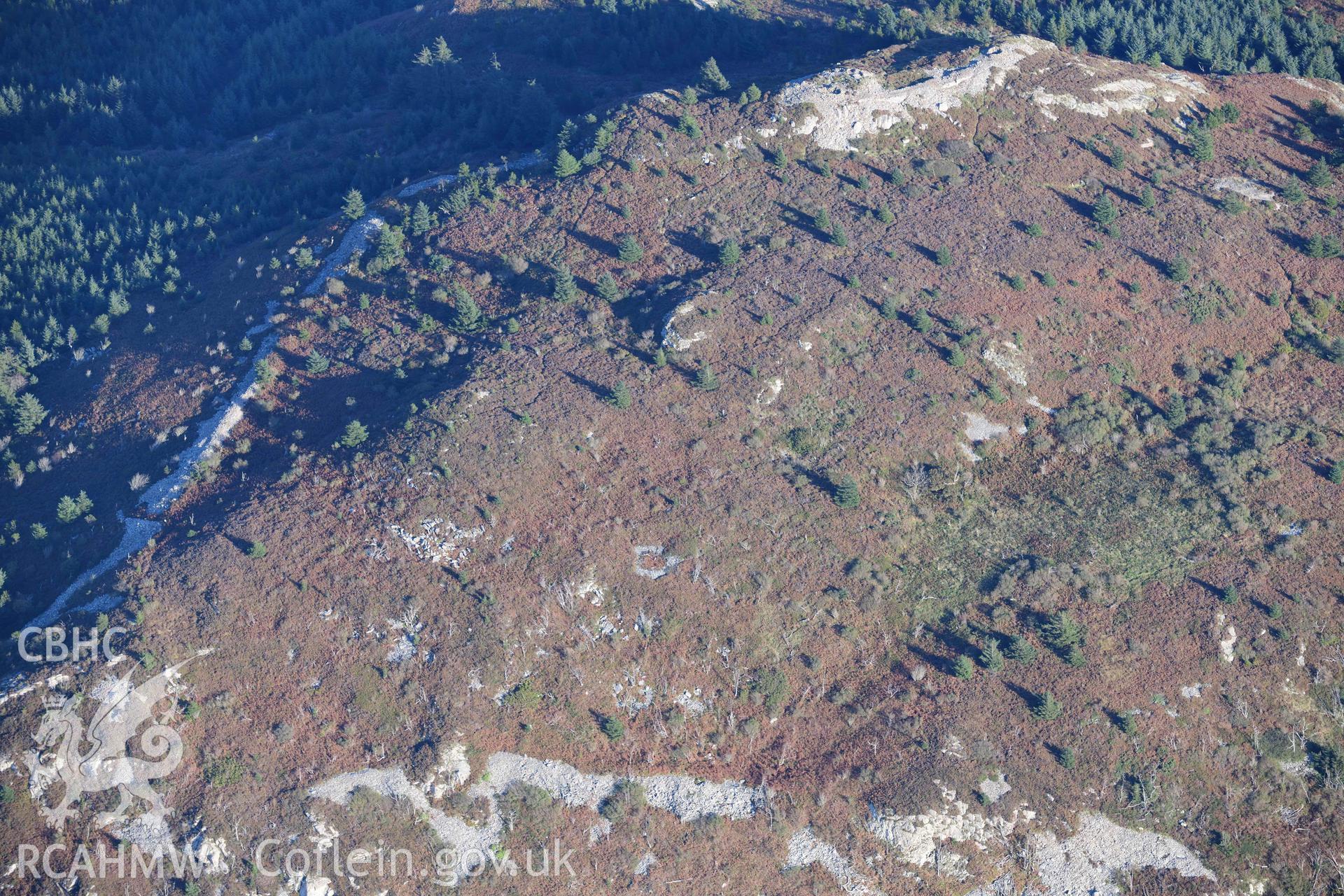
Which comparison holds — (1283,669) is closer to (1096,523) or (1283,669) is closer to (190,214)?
(1096,523)

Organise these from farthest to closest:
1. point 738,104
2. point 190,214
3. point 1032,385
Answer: point 190,214, point 738,104, point 1032,385

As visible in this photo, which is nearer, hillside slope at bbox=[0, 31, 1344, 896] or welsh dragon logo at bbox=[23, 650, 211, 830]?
welsh dragon logo at bbox=[23, 650, 211, 830]

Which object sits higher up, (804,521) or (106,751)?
(804,521)

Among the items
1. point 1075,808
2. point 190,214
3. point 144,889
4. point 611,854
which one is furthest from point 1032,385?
point 190,214

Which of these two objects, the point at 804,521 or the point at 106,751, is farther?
the point at 804,521

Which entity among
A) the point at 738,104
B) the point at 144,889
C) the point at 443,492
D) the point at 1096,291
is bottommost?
the point at 144,889

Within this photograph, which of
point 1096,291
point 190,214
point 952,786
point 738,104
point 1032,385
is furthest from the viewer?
point 190,214

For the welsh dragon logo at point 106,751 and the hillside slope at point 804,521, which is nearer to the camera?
the welsh dragon logo at point 106,751

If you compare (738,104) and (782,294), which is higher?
(738,104)
